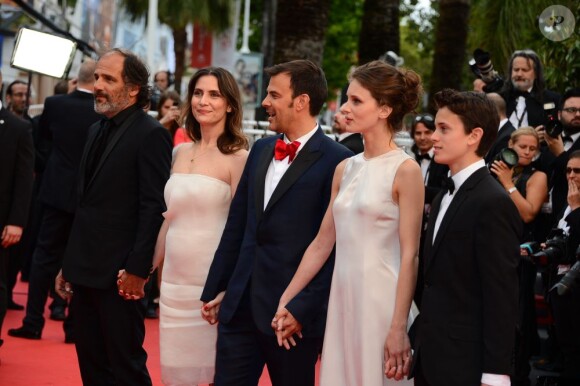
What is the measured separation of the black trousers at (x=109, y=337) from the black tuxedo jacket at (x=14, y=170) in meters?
2.02

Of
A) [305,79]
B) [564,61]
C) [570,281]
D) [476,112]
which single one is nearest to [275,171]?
[305,79]

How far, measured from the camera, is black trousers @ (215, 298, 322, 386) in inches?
210

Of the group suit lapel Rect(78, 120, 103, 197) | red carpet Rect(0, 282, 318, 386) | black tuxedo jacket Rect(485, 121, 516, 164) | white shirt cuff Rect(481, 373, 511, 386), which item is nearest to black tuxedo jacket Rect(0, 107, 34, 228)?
red carpet Rect(0, 282, 318, 386)

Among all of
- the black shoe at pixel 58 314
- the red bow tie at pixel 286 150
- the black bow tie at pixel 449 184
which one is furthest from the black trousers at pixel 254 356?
the black shoe at pixel 58 314

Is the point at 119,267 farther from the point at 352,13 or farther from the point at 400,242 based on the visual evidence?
the point at 352,13

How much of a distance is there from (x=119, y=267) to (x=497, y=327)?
8.13 ft

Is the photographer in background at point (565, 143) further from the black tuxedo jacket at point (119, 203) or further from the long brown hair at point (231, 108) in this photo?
the black tuxedo jacket at point (119, 203)

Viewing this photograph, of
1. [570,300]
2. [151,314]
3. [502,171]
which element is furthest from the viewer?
[151,314]

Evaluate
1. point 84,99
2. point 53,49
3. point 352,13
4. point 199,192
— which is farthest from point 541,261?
point 352,13

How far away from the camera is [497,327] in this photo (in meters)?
4.54

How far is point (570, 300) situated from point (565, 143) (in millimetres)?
1826

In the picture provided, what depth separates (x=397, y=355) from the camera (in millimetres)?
4871

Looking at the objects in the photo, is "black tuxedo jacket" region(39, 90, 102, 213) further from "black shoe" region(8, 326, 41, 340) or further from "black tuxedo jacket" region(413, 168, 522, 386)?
"black tuxedo jacket" region(413, 168, 522, 386)

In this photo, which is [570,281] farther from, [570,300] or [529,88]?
[529,88]
